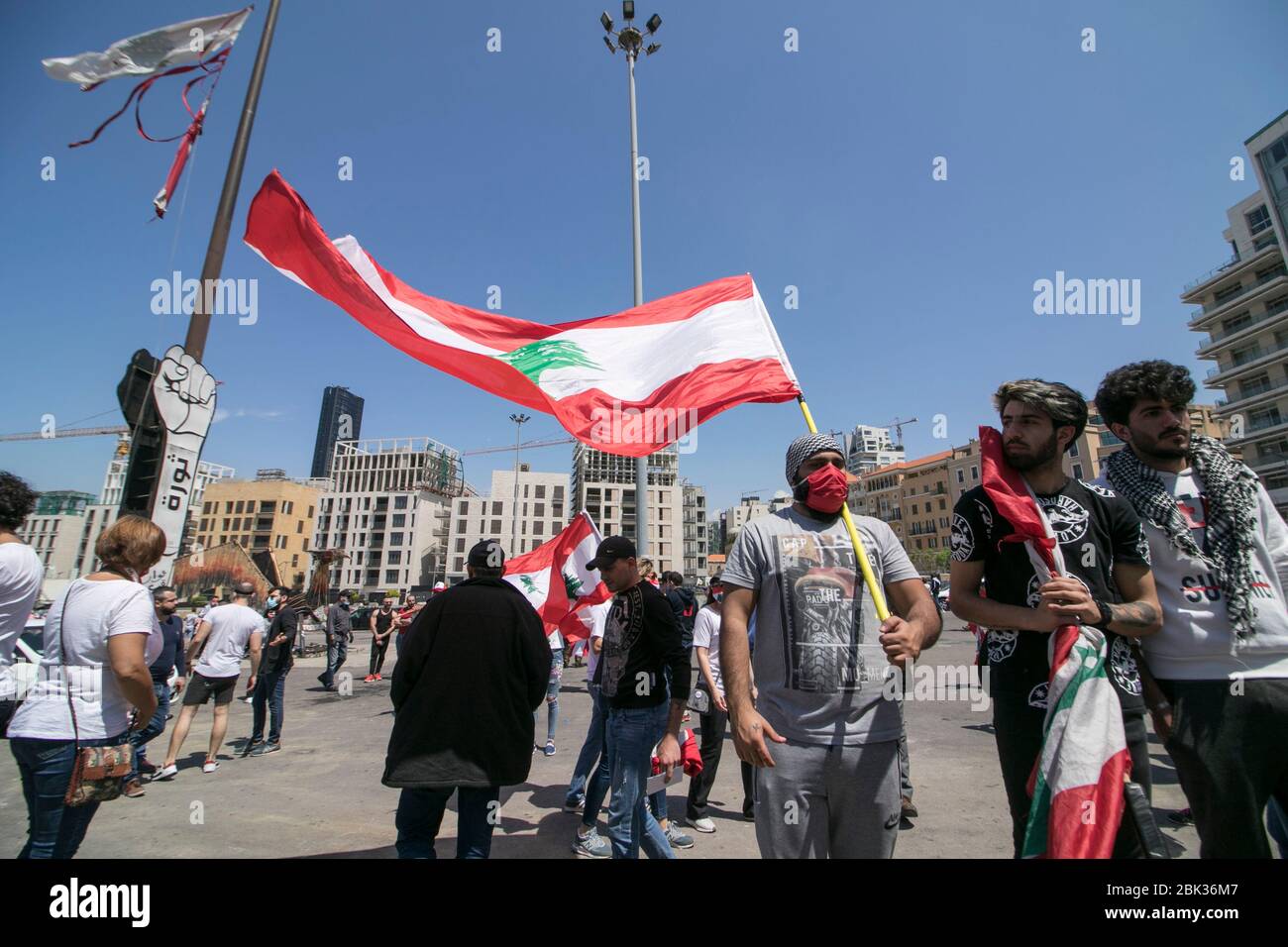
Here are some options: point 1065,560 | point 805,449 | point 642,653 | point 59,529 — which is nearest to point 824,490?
point 805,449

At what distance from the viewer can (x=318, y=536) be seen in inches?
4414

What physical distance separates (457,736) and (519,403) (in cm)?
226

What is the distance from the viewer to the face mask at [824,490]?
2.60 meters

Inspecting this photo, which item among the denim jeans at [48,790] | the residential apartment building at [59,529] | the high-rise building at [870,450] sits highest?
the high-rise building at [870,450]

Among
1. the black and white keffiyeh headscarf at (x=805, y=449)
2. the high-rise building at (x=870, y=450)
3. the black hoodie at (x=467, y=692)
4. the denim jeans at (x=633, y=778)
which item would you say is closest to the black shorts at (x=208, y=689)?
the black hoodie at (x=467, y=692)

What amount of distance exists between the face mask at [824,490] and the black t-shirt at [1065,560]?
0.47 m

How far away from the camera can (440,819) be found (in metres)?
2.85

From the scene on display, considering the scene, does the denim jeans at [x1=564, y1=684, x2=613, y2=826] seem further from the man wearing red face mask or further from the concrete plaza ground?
the man wearing red face mask

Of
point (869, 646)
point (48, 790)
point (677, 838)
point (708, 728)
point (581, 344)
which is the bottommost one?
point (677, 838)

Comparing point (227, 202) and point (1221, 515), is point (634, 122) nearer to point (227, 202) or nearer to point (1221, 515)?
point (227, 202)

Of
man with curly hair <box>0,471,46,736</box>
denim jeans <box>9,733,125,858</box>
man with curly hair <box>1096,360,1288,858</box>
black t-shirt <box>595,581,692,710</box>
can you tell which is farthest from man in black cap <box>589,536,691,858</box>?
man with curly hair <box>0,471,46,736</box>

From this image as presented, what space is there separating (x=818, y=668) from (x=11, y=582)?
3.84 m

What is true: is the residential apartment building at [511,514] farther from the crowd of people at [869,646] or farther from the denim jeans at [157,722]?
the crowd of people at [869,646]
